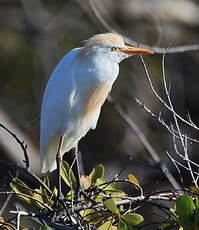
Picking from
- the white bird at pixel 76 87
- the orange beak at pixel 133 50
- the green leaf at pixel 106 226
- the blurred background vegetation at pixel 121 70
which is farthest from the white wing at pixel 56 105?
the blurred background vegetation at pixel 121 70

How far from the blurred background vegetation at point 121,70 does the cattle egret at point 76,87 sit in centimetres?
221

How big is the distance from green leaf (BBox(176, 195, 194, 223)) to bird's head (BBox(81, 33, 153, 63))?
2.91 feet

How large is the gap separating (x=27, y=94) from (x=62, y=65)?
3731 millimetres

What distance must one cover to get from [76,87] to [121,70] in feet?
11.7

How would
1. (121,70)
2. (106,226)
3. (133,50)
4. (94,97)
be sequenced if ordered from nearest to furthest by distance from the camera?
(106,226) < (133,50) < (94,97) < (121,70)

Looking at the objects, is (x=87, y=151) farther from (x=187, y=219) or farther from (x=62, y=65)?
(x=187, y=219)

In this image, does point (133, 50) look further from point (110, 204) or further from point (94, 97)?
point (110, 204)

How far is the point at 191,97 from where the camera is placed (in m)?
5.97

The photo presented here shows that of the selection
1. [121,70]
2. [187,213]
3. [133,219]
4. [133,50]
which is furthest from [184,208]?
[121,70]

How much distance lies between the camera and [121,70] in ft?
19.9

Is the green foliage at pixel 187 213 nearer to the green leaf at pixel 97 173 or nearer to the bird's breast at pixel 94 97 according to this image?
the green leaf at pixel 97 173

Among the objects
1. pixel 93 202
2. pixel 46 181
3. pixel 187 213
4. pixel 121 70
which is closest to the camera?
pixel 187 213

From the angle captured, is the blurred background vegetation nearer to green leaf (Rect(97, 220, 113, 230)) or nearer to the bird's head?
the bird's head

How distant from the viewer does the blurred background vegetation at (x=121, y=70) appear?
514cm
